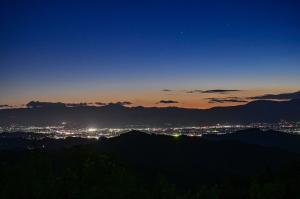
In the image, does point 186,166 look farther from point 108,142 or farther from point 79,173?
point 79,173

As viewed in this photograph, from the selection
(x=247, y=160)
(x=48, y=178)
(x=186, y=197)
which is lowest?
(x=247, y=160)

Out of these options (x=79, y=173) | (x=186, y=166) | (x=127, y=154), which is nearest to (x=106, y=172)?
(x=79, y=173)

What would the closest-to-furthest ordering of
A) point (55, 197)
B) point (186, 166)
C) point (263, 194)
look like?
point (55, 197) → point (263, 194) → point (186, 166)

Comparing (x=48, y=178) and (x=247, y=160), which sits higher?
(x=48, y=178)

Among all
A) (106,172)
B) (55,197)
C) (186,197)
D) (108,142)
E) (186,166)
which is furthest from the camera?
(108,142)

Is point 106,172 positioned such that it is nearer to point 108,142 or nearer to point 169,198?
point 169,198

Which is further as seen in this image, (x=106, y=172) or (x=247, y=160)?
(x=247, y=160)
